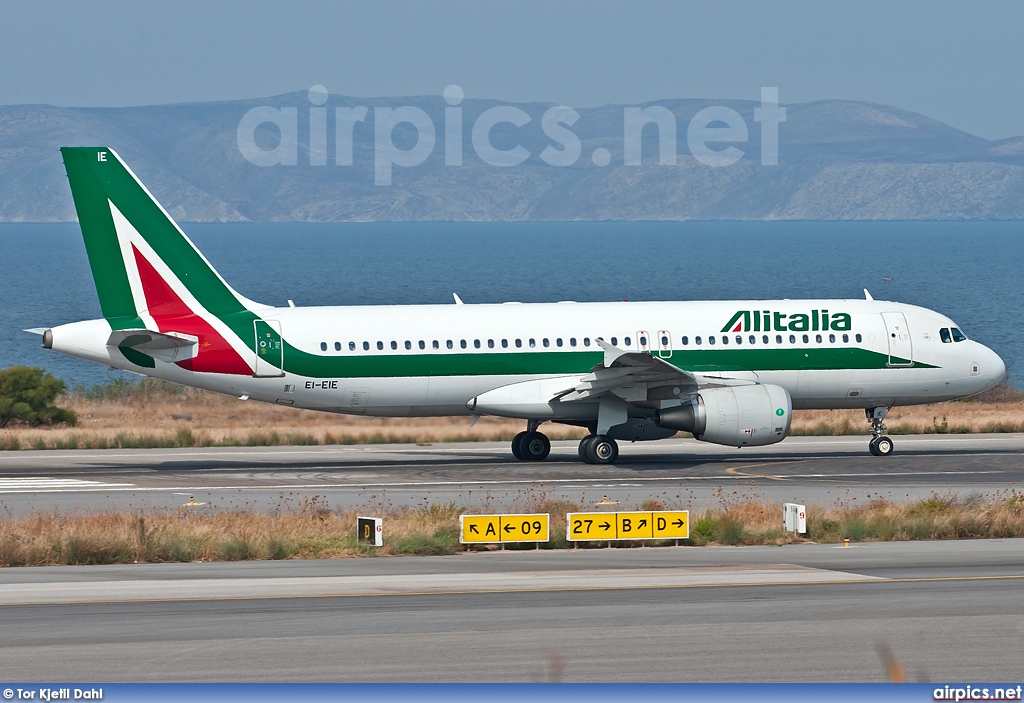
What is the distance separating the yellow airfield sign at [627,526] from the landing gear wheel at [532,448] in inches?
577

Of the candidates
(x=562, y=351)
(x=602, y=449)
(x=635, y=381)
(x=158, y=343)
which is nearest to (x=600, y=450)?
(x=602, y=449)

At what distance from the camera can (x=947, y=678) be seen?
14453mm

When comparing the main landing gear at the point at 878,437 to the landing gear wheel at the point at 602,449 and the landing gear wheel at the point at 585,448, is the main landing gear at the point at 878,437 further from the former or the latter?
the landing gear wheel at the point at 585,448

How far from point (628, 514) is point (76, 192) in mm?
18689

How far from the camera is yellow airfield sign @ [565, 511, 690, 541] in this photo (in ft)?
81.5

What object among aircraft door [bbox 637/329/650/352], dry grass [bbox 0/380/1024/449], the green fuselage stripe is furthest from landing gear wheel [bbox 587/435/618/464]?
dry grass [bbox 0/380/1024/449]

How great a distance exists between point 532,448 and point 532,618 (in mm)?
22260

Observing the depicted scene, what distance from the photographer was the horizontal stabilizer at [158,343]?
1423 inches

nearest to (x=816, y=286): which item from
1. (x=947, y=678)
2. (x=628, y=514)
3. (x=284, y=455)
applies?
(x=284, y=455)

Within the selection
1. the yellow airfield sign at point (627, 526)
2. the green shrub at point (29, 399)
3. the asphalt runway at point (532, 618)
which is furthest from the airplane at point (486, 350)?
the green shrub at point (29, 399)

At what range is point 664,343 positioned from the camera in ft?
127

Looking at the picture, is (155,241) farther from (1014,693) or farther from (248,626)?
(1014,693)

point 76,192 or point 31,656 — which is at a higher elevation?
point 76,192

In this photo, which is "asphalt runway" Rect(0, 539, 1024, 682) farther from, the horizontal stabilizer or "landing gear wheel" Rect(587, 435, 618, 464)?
"landing gear wheel" Rect(587, 435, 618, 464)
